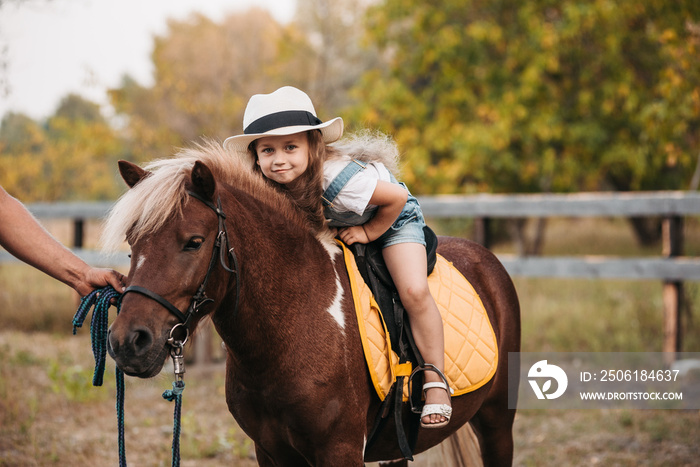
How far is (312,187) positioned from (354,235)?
0.29 meters

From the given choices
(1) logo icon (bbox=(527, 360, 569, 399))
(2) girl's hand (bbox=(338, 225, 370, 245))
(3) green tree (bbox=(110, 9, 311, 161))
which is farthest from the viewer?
(3) green tree (bbox=(110, 9, 311, 161))

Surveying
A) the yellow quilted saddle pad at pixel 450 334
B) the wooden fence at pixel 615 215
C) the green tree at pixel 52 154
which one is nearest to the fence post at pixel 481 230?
the wooden fence at pixel 615 215

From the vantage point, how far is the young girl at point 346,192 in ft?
7.52

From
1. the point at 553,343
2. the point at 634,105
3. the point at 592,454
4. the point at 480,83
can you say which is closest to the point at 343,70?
the point at 480,83

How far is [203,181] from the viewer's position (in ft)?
6.24

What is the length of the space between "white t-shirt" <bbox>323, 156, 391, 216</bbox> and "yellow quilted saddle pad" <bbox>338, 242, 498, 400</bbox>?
0.22m

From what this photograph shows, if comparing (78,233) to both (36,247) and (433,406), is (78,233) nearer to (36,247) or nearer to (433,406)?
(36,247)

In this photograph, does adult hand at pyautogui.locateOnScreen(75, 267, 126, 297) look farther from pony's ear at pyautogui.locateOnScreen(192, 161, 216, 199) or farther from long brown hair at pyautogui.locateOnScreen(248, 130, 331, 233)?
long brown hair at pyautogui.locateOnScreen(248, 130, 331, 233)

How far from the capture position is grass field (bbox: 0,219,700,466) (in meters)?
4.08

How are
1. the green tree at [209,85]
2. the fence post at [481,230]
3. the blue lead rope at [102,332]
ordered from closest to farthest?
the blue lead rope at [102,332] < the fence post at [481,230] < the green tree at [209,85]

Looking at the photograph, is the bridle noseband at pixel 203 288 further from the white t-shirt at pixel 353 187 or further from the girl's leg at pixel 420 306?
the girl's leg at pixel 420 306

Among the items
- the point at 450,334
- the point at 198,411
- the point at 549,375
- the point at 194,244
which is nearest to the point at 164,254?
the point at 194,244

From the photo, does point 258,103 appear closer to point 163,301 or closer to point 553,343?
point 163,301

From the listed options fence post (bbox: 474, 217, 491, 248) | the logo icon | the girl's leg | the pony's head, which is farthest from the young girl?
fence post (bbox: 474, 217, 491, 248)
